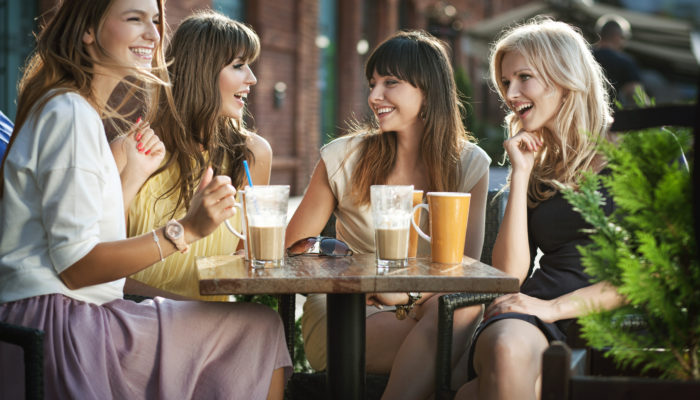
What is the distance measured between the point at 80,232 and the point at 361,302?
0.73 metres

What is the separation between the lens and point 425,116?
9.76ft

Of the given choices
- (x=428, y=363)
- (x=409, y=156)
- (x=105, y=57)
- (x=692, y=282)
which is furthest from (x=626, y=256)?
(x=409, y=156)

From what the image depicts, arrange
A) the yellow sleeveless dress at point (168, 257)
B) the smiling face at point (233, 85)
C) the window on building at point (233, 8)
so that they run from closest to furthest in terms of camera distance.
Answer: the yellow sleeveless dress at point (168, 257) < the smiling face at point (233, 85) < the window on building at point (233, 8)

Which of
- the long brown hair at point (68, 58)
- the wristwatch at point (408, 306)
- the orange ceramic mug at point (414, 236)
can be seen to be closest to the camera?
the long brown hair at point (68, 58)

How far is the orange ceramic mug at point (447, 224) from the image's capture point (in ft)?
6.63

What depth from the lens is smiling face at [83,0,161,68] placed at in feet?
7.12

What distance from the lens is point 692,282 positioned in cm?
129

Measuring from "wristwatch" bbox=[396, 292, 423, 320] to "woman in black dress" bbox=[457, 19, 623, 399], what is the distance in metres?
0.23

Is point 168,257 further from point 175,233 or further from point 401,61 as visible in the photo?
point 401,61

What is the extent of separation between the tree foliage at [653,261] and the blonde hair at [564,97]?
120 centimetres

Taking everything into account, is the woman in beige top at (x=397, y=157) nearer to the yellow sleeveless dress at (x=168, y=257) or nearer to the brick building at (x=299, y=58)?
the yellow sleeveless dress at (x=168, y=257)

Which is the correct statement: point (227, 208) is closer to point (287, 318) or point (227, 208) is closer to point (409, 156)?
point (287, 318)

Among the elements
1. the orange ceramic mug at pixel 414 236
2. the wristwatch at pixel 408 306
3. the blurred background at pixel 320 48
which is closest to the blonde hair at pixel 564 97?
the wristwatch at pixel 408 306

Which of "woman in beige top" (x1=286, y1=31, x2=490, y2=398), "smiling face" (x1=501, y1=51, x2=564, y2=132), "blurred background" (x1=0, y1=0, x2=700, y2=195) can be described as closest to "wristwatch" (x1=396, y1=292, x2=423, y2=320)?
"woman in beige top" (x1=286, y1=31, x2=490, y2=398)
